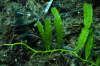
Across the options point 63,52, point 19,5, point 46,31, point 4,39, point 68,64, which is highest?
point 19,5

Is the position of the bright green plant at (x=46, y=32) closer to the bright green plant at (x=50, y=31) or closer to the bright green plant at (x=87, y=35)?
the bright green plant at (x=50, y=31)

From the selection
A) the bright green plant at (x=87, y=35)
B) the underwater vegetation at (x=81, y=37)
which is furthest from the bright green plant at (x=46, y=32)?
the bright green plant at (x=87, y=35)

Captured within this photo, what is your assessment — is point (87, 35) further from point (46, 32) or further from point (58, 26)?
point (46, 32)

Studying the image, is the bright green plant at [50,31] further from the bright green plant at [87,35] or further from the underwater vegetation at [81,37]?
the bright green plant at [87,35]

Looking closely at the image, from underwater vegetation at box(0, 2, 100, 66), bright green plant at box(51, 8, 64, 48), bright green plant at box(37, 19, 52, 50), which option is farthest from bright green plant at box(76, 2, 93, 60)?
bright green plant at box(37, 19, 52, 50)

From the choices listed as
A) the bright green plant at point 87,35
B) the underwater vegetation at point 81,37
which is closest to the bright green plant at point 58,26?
the underwater vegetation at point 81,37

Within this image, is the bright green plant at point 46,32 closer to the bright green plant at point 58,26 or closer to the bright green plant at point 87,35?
the bright green plant at point 58,26

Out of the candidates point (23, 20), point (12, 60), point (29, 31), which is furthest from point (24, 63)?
point (23, 20)

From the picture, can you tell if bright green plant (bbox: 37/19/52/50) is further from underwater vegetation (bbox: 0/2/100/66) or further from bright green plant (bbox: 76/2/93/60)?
bright green plant (bbox: 76/2/93/60)

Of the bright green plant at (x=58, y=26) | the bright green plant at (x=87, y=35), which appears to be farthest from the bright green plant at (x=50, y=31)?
the bright green plant at (x=87, y=35)

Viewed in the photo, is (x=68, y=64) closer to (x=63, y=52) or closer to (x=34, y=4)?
(x=63, y=52)

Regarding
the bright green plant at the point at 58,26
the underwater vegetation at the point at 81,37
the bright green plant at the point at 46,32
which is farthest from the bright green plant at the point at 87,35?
the bright green plant at the point at 46,32
